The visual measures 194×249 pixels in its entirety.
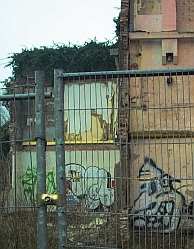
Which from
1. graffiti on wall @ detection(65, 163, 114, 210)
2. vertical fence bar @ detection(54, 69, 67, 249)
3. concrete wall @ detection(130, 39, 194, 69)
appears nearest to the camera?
vertical fence bar @ detection(54, 69, 67, 249)

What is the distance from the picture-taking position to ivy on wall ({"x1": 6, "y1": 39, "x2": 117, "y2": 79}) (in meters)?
21.2

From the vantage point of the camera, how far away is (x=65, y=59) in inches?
843

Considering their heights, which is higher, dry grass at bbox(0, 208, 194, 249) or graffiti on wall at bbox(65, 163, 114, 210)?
graffiti on wall at bbox(65, 163, 114, 210)

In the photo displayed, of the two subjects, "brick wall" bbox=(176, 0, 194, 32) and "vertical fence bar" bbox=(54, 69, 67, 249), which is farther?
"brick wall" bbox=(176, 0, 194, 32)

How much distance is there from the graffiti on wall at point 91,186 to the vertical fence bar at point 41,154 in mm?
293

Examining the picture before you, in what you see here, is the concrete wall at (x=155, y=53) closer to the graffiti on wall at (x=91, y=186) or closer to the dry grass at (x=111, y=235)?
the graffiti on wall at (x=91, y=186)

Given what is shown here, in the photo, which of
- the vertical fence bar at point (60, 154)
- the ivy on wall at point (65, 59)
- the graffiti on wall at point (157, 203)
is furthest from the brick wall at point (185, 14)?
the vertical fence bar at point (60, 154)

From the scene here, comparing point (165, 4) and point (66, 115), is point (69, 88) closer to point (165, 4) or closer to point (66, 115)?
point (66, 115)

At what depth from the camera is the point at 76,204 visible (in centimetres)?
448

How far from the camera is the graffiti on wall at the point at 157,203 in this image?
428 cm

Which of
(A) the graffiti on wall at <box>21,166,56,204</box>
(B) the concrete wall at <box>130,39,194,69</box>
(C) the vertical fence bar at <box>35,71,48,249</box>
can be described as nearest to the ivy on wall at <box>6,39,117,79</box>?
(B) the concrete wall at <box>130,39,194,69</box>

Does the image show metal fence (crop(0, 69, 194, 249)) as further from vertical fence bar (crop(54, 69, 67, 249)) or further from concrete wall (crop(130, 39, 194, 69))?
concrete wall (crop(130, 39, 194, 69))

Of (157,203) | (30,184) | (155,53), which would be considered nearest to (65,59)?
(155,53)

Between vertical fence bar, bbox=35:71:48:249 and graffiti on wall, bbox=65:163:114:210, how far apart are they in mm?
293
